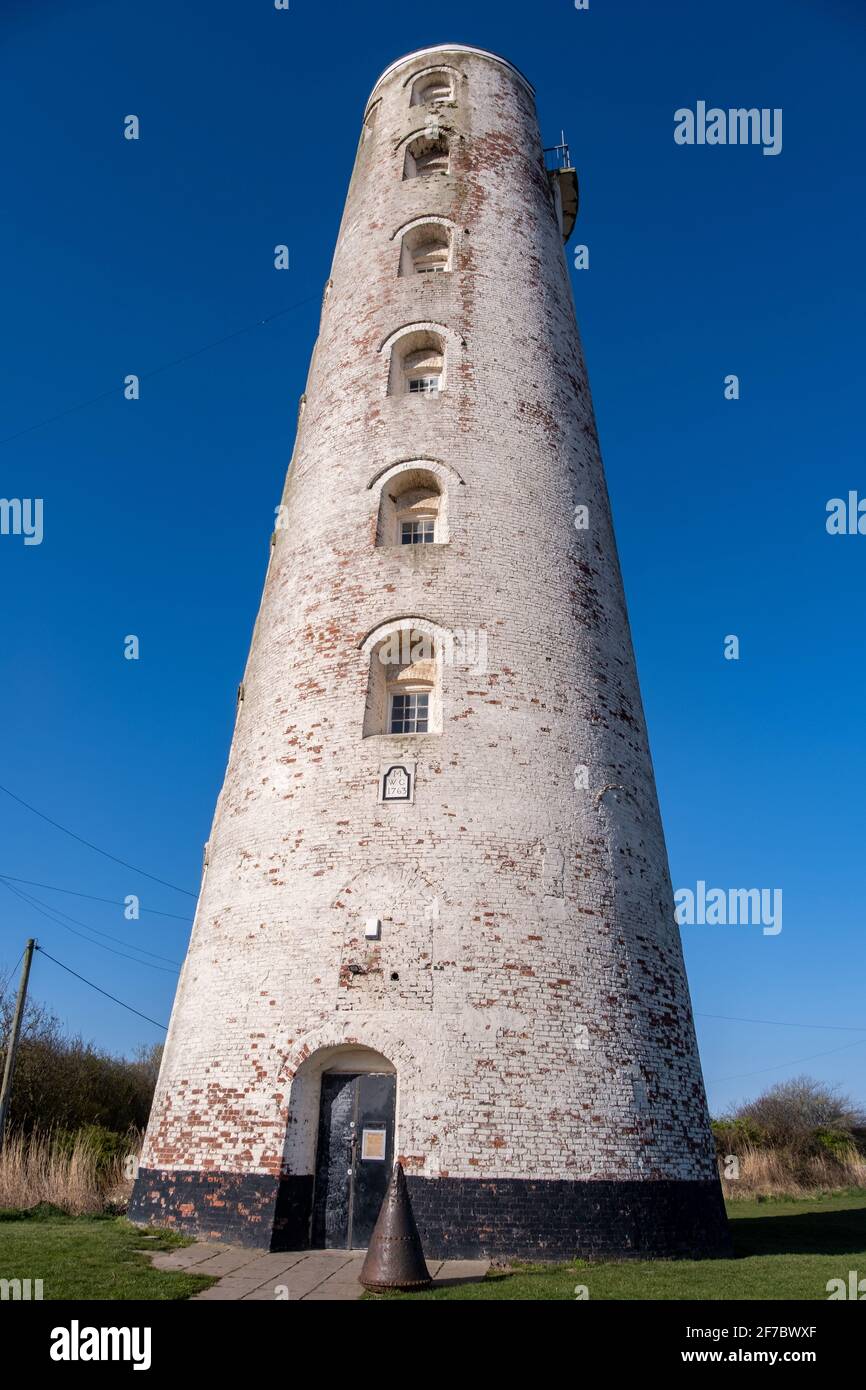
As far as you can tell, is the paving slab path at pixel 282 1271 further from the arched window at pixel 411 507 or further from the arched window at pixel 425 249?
the arched window at pixel 425 249

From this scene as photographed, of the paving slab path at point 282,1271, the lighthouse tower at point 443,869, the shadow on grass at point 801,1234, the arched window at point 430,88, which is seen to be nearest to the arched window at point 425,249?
the lighthouse tower at point 443,869

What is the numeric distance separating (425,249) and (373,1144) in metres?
15.6

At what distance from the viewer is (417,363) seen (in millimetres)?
16922

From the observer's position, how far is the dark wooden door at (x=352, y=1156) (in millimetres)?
10828

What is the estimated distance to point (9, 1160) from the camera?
47.5 feet

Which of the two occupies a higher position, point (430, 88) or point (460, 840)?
point (430, 88)

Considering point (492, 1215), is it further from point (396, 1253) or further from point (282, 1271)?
point (282, 1271)

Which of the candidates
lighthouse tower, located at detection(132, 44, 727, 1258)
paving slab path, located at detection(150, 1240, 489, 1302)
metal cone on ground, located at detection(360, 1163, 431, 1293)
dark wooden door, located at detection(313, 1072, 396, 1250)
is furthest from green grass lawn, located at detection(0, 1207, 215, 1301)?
dark wooden door, located at detection(313, 1072, 396, 1250)

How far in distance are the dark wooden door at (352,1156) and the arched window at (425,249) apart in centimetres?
1395

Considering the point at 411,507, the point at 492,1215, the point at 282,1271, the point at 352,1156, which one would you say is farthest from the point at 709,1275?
the point at 411,507

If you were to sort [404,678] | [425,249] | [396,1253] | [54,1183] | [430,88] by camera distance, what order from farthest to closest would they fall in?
[430,88]
[425,249]
[54,1183]
[404,678]
[396,1253]

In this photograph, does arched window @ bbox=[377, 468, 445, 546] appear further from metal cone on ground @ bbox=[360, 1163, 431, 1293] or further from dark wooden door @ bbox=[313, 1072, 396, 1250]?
metal cone on ground @ bbox=[360, 1163, 431, 1293]
